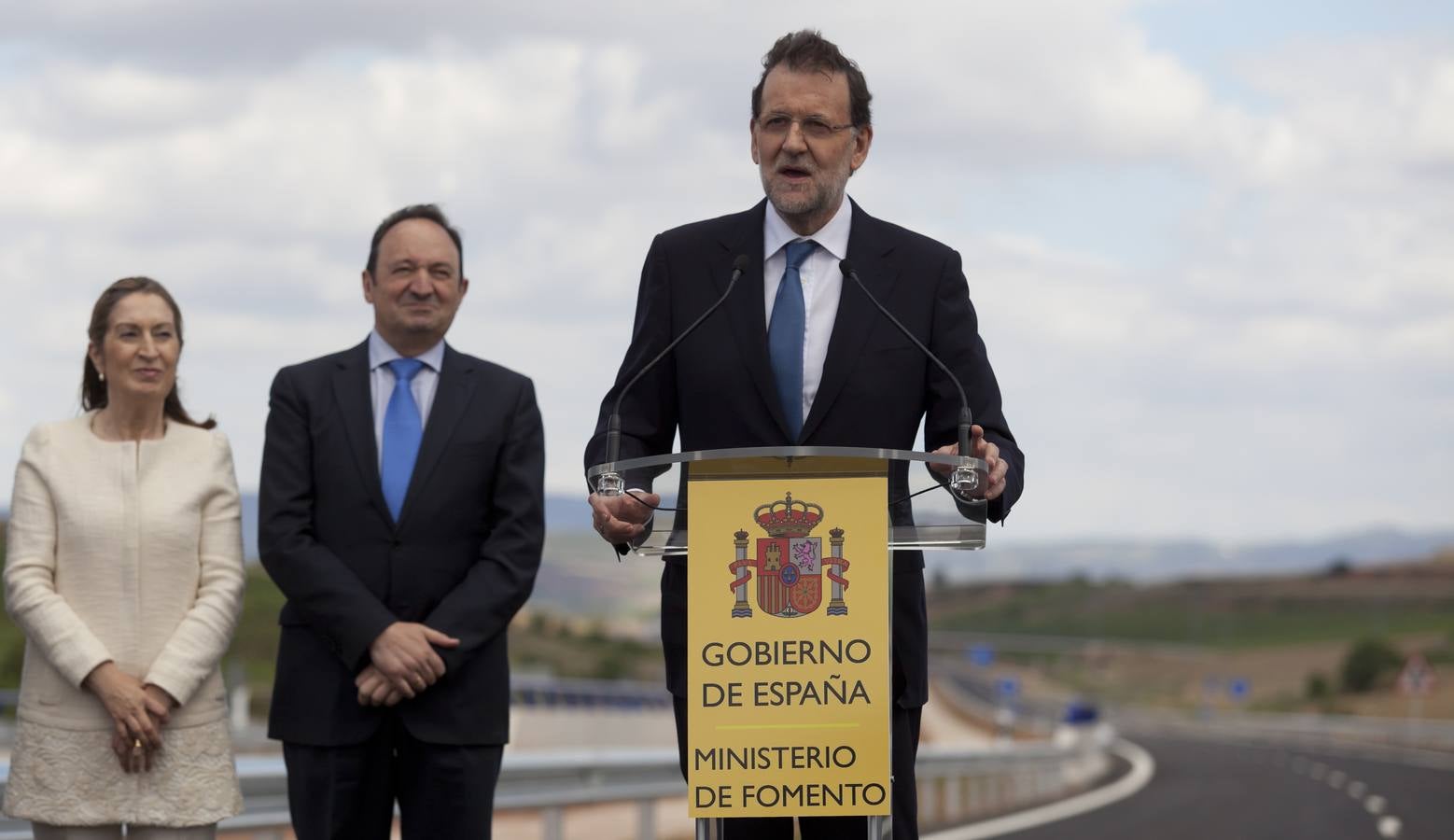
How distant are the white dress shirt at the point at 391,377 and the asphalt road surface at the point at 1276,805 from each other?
12545 mm

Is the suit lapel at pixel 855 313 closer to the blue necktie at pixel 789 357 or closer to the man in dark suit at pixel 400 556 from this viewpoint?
the blue necktie at pixel 789 357

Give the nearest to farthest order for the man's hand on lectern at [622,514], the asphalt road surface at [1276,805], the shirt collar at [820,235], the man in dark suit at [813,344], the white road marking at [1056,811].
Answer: the man's hand on lectern at [622,514] < the man in dark suit at [813,344] < the shirt collar at [820,235] < the white road marking at [1056,811] < the asphalt road surface at [1276,805]

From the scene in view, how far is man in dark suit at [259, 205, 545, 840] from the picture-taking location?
5.96m

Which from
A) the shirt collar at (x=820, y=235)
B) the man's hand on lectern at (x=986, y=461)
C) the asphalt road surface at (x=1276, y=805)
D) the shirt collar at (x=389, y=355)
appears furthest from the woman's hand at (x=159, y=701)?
the asphalt road surface at (x=1276, y=805)

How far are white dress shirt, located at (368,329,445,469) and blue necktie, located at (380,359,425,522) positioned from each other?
1cm

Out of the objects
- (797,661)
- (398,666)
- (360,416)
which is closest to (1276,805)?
(360,416)

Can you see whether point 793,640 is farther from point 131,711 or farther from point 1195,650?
point 1195,650

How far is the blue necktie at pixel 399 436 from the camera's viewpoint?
6172 mm

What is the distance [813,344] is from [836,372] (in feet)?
0.31

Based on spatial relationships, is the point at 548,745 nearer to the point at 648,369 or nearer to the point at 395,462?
the point at 395,462

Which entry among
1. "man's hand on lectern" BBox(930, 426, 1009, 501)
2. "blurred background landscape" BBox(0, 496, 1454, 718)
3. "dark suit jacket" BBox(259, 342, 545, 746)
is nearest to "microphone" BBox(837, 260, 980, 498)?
"man's hand on lectern" BBox(930, 426, 1009, 501)

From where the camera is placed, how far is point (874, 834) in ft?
13.8

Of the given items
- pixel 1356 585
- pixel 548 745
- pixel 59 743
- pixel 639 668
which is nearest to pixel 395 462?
pixel 59 743

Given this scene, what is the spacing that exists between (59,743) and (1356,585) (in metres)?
200
